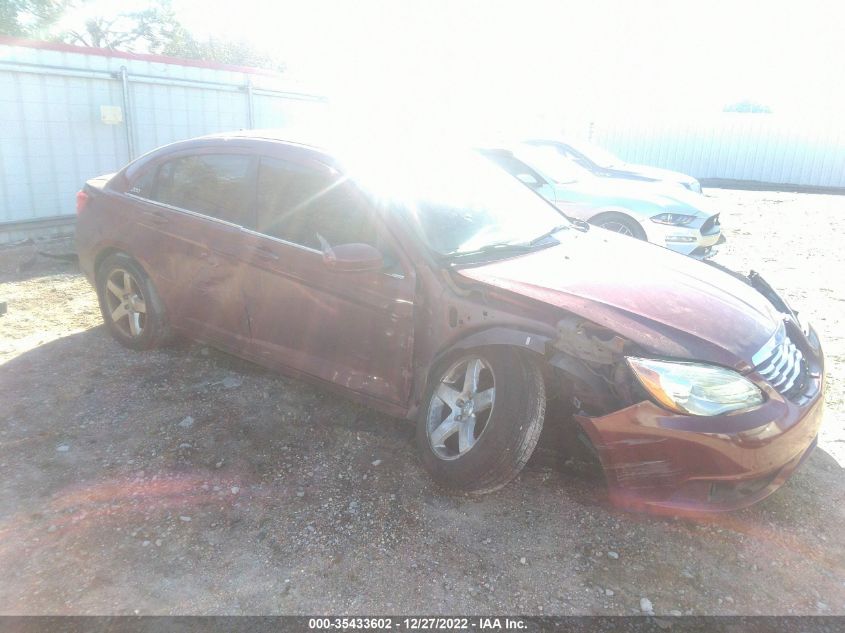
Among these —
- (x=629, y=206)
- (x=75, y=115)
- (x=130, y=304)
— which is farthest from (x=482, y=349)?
(x=75, y=115)

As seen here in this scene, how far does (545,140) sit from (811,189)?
1573 cm

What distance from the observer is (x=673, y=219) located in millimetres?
7348

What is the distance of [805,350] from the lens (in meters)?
3.07

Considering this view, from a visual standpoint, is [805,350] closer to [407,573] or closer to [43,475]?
[407,573]

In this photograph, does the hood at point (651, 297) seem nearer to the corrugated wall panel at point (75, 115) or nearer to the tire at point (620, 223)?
the tire at point (620, 223)

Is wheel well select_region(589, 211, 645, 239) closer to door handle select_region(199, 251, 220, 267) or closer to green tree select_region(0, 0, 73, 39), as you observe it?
door handle select_region(199, 251, 220, 267)

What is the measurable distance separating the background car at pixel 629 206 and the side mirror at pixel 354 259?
14.4 feet

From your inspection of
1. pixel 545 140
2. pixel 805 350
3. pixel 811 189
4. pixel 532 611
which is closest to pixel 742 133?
pixel 811 189

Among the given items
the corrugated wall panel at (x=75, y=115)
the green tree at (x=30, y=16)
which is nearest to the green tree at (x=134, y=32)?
the green tree at (x=30, y=16)

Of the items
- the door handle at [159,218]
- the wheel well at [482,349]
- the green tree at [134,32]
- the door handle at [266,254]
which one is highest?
the green tree at [134,32]

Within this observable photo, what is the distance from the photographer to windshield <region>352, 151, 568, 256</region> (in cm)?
319

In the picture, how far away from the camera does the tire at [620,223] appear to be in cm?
741

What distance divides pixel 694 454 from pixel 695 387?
258 millimetres

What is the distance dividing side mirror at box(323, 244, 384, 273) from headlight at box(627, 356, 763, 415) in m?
1.27
